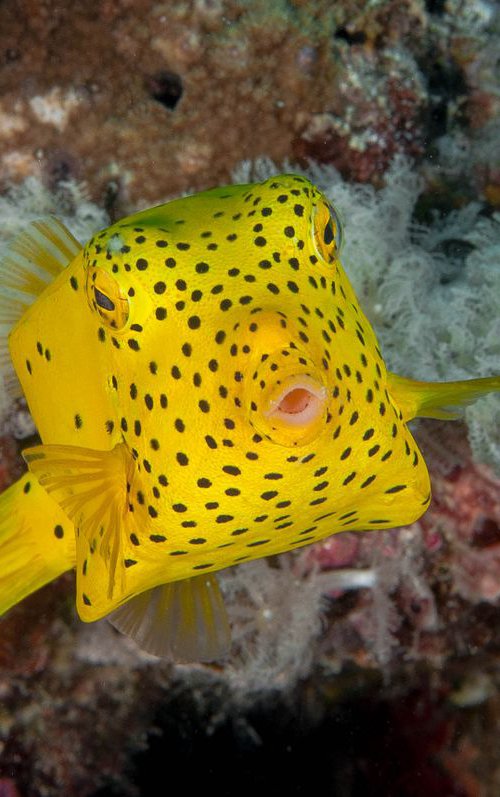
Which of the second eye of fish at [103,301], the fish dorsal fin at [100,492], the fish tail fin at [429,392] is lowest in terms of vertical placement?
the fish tail fin at [429,392]

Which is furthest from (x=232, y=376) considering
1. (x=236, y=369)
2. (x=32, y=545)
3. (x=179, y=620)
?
(x=179, y=620)

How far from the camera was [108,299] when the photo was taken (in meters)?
2.12

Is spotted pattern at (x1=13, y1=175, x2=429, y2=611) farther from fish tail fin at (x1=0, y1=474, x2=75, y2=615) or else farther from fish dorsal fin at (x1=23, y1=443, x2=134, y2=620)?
fish tail fin at (x1=0, y1=474, x2=75, y2=615)

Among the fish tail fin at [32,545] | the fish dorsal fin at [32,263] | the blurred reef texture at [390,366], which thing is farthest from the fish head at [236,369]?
the blurred reef texture at [390,366]

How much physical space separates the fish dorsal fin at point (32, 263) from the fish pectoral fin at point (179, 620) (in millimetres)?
1257

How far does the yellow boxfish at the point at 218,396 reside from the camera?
6.34 ft

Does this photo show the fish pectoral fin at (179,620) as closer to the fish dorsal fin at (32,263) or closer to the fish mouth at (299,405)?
the fish dorsal fin at (32,263)

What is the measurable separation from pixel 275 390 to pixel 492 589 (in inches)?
92.6

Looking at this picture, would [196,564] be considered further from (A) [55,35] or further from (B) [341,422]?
(A) [55,35]

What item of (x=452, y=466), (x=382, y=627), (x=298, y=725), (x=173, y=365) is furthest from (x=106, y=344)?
(x=298, y=725)

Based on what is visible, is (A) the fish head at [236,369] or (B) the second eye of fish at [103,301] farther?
(B) the second eye of fish at [103,301]

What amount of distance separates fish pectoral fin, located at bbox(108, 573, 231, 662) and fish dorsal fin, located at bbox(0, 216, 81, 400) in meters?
1.26

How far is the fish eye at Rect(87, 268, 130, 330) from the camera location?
2100 millimetres

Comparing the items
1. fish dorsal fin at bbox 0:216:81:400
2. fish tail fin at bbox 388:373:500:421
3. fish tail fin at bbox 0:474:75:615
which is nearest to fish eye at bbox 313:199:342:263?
fish tail fin at bbox 388:373:500:421
